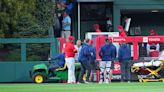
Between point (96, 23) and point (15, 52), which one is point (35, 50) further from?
point (96, 23)

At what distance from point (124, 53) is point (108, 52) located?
0.70 meters

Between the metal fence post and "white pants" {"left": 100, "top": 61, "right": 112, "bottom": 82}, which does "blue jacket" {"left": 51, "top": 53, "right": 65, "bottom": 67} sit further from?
the metal fence post

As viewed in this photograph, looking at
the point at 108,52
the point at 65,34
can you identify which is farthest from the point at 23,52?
the point at 108,52

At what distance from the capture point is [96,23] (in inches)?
1403

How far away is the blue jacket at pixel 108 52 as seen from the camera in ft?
87.5

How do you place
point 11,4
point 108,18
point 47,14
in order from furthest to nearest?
1. point 108,18
2. point 47,14
3. point 11,4

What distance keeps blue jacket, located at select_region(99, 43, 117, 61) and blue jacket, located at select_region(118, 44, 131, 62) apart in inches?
10.1

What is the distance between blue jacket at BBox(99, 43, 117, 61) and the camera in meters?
26.7

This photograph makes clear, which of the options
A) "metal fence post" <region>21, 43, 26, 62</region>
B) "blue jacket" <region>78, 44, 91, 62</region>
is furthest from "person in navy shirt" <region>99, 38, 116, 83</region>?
"metal fence post" <region>21, 43, 26, 62</region>

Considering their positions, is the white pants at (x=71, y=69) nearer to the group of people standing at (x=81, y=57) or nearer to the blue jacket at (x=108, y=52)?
the group of people standing at (x=81, y=57)

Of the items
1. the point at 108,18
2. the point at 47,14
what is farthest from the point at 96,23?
the point at 47,14

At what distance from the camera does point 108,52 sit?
87.5 feet

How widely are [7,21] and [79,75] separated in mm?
5567

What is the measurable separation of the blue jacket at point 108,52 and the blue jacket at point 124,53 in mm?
256
